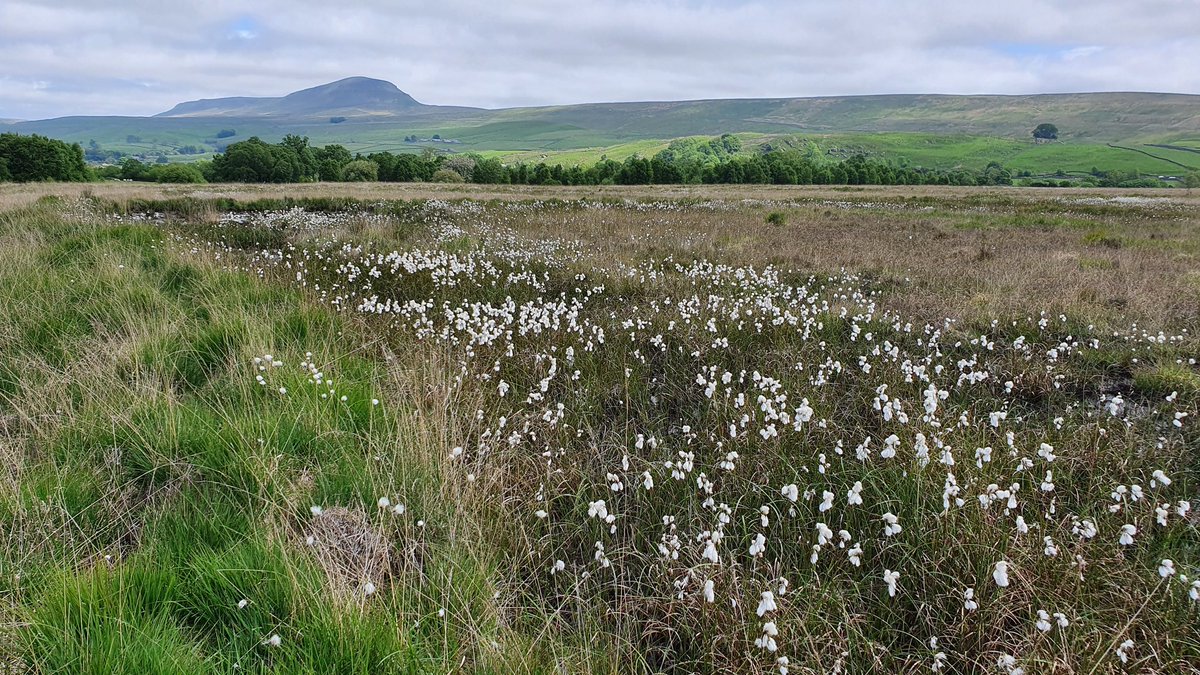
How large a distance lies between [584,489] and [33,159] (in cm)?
9765

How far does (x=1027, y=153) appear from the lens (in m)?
144

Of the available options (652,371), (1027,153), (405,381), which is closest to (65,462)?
(405,381)

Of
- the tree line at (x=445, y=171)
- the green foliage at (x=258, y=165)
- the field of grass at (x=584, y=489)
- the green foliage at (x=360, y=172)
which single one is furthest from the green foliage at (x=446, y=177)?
the field of grass at (x=584, y=489)

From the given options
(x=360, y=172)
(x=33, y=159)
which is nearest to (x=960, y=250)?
(x=360, y=172)

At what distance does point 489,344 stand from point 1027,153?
18179cm

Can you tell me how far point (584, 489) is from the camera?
360 centimetres

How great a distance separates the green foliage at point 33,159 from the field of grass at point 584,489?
8799cm

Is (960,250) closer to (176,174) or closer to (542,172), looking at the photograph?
(542,172)

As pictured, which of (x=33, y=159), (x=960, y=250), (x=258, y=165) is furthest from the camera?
(x=258, y=165)

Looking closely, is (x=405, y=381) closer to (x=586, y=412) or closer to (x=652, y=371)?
(x=586, y=412)

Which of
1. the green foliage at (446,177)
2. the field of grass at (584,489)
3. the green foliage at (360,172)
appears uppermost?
the green foliage at (360,172)

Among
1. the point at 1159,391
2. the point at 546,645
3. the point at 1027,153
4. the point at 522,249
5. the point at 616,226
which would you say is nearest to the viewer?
the point at 546,645

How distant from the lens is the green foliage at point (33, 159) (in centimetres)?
6894

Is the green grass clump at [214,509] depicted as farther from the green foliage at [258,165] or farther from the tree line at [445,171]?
the green foliage at [258,165]
